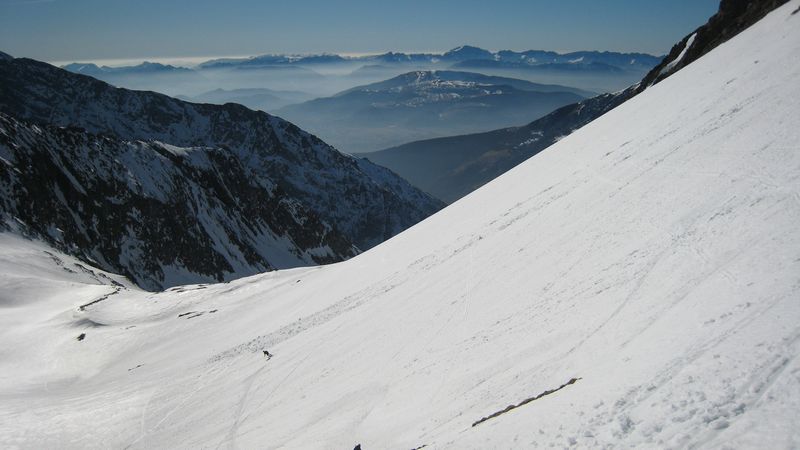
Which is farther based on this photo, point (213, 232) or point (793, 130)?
point (213, 232)

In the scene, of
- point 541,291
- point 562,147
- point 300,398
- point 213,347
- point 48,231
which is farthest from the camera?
point 48,231

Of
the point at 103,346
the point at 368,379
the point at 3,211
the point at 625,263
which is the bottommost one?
the point at 103,346

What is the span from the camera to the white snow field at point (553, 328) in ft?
22.9

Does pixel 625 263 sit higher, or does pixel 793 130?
pixel 793 130

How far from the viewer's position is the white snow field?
274 inches

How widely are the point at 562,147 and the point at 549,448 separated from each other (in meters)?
26.9

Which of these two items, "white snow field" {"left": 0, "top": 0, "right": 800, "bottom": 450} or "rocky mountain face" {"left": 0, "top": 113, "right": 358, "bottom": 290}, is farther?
"rocky mountain face" {"left": 0, "top": 113, "right": 358, "bottom": 290}

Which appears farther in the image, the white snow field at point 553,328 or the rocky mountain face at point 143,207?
the rocky mountain face at point 143,207

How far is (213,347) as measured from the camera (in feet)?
88.3

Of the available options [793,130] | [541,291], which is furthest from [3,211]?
[793,130]

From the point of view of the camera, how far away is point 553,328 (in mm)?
10945

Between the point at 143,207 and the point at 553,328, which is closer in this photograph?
the point at 553,328

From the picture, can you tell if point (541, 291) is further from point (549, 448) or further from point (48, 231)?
point (48, 231)

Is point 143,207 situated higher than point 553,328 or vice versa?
point 143,207
